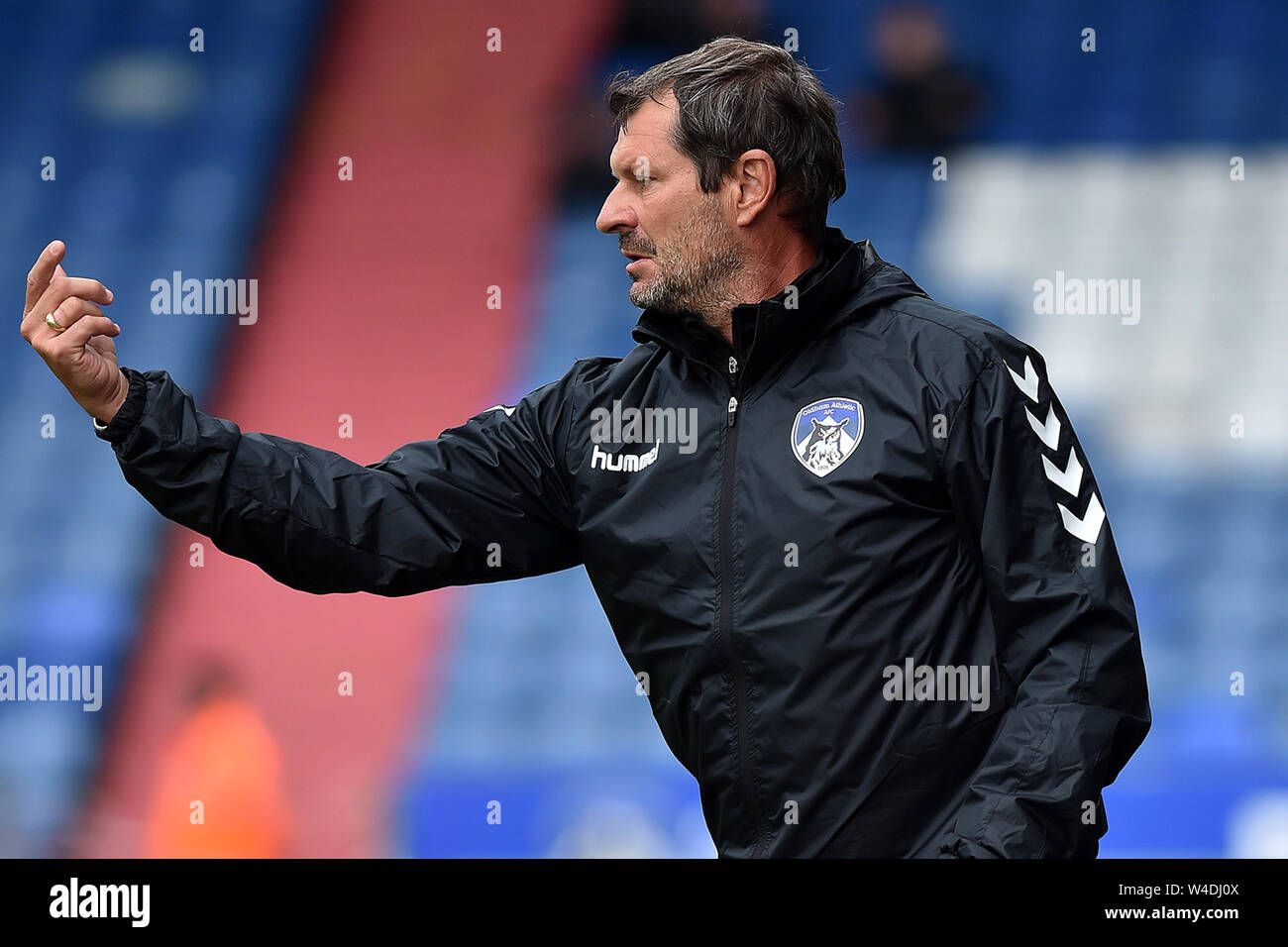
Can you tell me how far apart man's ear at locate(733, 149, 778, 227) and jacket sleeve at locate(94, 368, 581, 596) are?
0.89ft

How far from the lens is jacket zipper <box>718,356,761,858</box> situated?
1.44m

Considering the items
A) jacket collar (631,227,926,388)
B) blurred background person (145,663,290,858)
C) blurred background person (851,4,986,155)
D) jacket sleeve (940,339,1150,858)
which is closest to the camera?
jacket sleeve (940,339,1150,858)

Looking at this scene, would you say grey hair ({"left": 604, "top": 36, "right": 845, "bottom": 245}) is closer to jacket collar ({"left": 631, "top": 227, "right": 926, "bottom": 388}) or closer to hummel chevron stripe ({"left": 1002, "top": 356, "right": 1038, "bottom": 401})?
jacket collar ({"left": 631, "top": 227, "right": 926, "bottom": 388})

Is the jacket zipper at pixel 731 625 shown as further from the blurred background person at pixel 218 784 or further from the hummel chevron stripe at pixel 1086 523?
the blurred background person at pixel 218 784

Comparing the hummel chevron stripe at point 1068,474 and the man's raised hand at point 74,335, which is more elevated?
the man's raised hand at point 74,335

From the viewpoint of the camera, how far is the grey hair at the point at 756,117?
161 cm

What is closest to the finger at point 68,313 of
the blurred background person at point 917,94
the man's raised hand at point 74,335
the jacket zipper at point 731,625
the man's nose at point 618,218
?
the man's raised hand at point 74,335

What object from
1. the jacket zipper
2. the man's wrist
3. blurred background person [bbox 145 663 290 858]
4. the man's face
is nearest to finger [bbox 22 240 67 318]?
the man's wrist

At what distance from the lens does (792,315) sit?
4.95 ft

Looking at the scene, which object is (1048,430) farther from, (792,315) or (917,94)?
(917,94)

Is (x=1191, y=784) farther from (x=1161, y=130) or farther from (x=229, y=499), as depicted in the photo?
(x=229, y=499)

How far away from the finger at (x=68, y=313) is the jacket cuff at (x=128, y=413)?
0.06 m

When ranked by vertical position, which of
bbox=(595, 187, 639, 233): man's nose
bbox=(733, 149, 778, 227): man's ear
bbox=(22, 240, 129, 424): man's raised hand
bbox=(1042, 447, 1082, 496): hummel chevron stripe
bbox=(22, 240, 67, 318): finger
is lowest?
bbox=(1042, 447, 1082, 496): hummel chevron stripe

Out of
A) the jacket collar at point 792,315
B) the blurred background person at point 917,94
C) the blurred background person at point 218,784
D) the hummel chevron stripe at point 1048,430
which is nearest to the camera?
the hummel chevron stripe at point 1048,430
